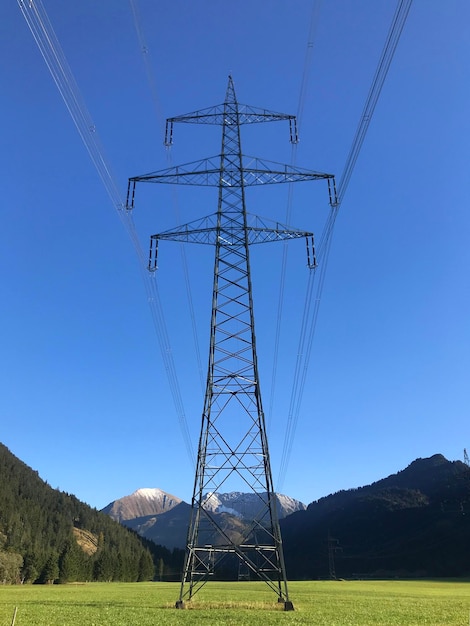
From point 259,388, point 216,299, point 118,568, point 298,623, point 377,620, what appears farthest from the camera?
point 118,568

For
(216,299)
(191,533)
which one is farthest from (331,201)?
(191,533)

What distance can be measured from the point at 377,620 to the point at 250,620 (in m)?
8.71

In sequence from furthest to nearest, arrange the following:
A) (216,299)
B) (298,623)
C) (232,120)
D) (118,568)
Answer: (118,568)
(232,120)
(216,299)
(298,623)

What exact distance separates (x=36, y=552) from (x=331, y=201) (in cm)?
14601

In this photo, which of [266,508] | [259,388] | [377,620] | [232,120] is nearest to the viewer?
[377,620]

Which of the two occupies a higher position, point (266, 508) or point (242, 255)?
point (242, 255)

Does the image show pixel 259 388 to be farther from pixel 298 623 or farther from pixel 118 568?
pixel 118 568

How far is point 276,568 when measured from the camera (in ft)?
115

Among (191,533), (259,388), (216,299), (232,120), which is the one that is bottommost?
(191,533)

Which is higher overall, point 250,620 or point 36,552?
point 36,552

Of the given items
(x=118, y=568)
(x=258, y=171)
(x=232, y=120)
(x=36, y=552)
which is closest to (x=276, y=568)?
(x=258, y=171)

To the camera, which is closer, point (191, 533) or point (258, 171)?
point (191, 533)

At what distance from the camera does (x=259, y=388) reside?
123 feet

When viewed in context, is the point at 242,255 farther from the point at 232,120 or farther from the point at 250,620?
the point at 250,620
